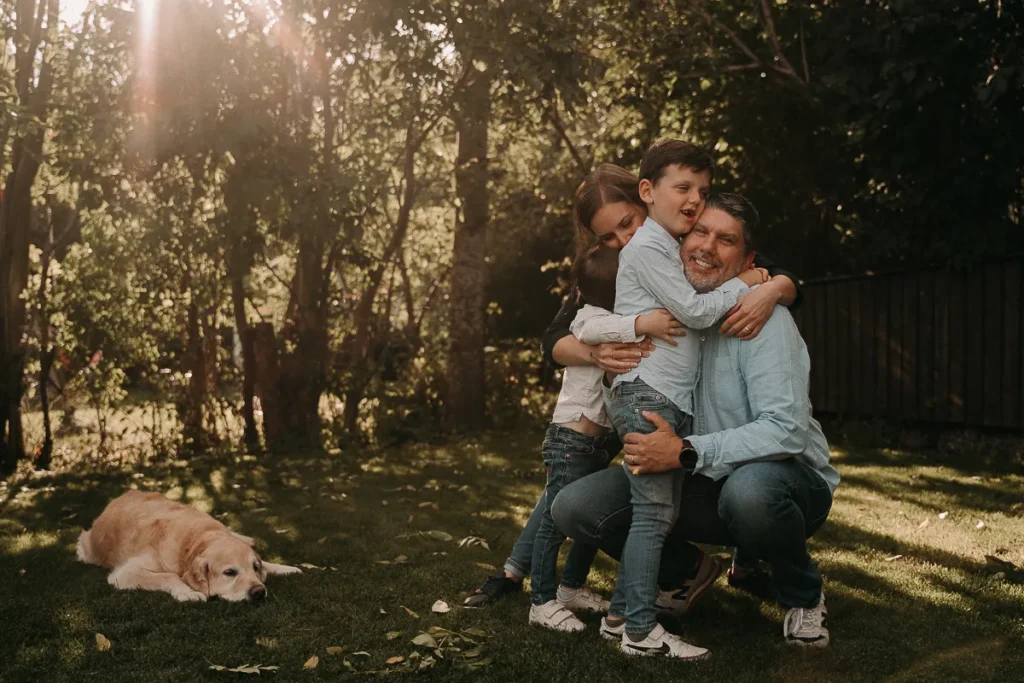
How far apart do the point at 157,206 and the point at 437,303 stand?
11.4 meters

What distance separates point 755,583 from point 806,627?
731 millimetres

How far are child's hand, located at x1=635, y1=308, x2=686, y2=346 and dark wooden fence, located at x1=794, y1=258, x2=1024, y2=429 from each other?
6.20 m

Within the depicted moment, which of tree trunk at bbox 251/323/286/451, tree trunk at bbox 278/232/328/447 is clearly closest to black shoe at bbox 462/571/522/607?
tree trunk at bbox 278/232/328/447

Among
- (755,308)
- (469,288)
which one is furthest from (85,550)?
(469,288)

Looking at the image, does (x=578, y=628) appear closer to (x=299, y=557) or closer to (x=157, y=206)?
(x=299, y=557)

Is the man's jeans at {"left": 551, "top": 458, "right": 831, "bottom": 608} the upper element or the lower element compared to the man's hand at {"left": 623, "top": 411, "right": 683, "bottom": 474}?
lower

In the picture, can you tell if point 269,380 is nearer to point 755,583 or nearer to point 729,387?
point 755,583

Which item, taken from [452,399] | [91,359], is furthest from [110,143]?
[452,399]

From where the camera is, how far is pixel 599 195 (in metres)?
4.13

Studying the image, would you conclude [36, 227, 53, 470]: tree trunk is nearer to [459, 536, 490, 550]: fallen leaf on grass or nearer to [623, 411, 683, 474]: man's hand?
[459, 536, 490, 550]: fallen leaf on grass

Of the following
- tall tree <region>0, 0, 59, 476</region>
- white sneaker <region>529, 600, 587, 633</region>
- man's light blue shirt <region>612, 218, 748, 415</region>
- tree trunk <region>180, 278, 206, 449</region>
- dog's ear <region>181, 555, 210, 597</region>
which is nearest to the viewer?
man's light blue shirt <region>612, 218, 748, 415</region>

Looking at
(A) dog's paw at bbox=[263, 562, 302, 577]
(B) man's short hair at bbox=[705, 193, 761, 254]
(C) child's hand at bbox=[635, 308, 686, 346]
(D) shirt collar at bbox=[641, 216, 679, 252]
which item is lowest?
(A) dog's paw at bbox=[263, 562, 302, 577]

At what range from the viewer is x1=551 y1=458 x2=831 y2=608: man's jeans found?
3539mm

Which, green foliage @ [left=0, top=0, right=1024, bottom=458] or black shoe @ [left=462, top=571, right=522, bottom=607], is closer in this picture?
black shoe @ [left=462, top=571, right=522, bottom=607]
